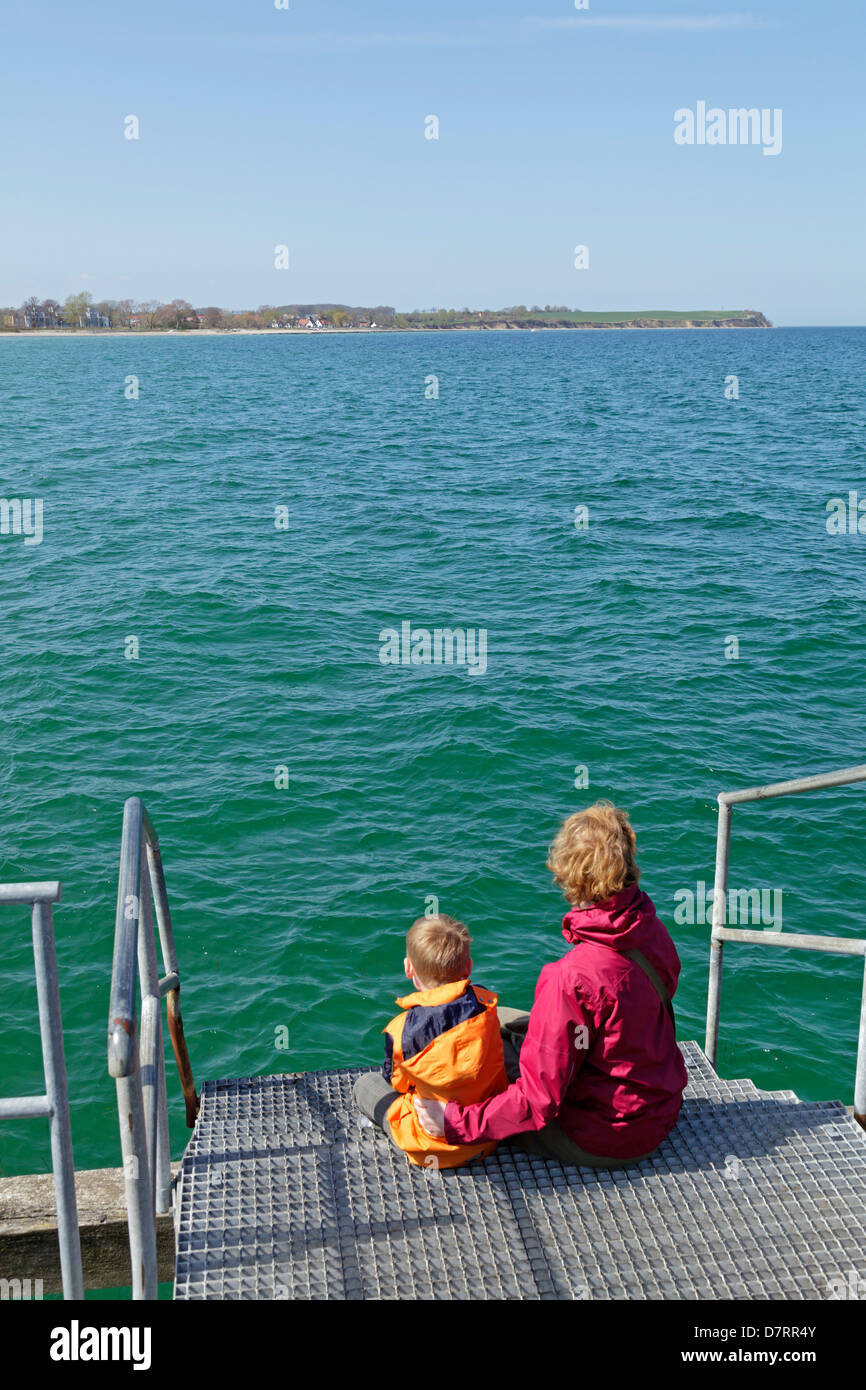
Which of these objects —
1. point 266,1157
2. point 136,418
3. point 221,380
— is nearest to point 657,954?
point 266,1157

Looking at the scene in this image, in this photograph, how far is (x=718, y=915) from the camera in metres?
4.54

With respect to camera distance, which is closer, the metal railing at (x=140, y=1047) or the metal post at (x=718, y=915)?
the metal railing at (x=140, y=1047)

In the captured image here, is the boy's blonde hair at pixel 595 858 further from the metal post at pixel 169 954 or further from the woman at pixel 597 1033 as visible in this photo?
the metal post at pixel 169 954

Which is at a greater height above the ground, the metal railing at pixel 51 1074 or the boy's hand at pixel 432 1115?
the metal railing at pixel 51 1074

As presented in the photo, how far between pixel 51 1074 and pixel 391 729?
12202 millimetres

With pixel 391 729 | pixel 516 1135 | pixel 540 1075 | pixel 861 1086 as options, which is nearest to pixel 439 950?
pixel 540 1075

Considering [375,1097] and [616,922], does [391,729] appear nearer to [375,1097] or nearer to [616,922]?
[375,1097]

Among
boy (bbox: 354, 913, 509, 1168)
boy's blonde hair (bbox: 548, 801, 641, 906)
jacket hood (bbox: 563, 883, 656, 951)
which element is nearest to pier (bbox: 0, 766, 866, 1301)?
boy (bbox: 354, 913, 509, 1168)

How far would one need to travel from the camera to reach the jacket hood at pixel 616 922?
3.42 m

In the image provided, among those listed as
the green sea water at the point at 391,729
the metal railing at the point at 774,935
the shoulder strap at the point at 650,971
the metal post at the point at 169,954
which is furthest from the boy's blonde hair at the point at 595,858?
the green sea water at the point at 391,729

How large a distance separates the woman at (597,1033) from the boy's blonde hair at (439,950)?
0.27 metres

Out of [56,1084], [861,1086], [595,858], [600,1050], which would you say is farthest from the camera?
[861,1086]

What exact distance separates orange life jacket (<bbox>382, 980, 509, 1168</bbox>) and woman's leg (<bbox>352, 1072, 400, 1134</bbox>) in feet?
0.71

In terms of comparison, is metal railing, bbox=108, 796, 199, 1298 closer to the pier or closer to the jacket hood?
the pier
